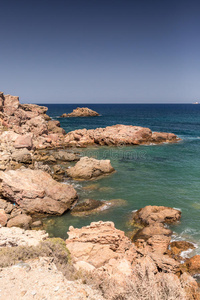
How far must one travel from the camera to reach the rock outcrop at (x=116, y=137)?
171 ft

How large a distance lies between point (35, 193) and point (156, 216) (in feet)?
37.7

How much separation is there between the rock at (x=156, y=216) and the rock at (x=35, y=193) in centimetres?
696

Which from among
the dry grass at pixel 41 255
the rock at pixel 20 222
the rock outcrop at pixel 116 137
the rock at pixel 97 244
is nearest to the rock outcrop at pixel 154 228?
the rock at pixel 97 244

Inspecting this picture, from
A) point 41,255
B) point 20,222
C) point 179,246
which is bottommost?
point 179,246

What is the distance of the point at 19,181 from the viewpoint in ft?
70.1

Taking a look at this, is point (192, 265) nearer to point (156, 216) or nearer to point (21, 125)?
point (156, 216)

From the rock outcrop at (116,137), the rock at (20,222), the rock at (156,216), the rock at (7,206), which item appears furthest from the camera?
the rock outcrop at (116,137)

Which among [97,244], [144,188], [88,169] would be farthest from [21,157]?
[97,244]

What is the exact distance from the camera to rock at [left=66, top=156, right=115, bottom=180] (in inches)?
1167

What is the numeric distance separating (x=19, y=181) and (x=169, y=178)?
1980cm

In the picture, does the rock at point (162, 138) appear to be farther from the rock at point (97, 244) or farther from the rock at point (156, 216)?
the rock at point (97, 244)

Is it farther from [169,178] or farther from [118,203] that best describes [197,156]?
[118,203]

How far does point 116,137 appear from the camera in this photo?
173 ft

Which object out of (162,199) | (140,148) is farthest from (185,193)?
(140,148)
